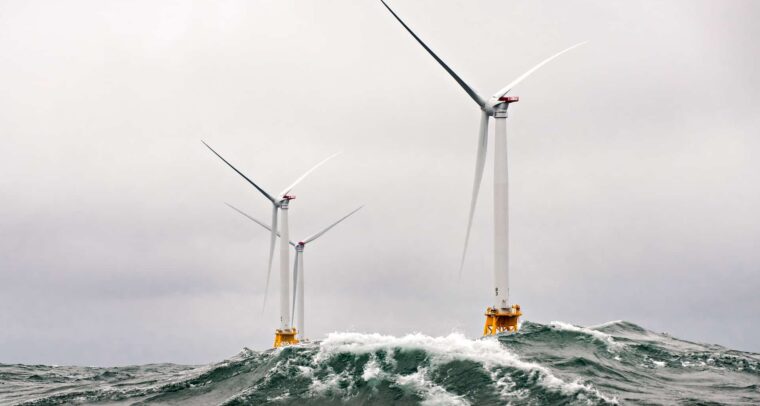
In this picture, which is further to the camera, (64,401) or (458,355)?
(64,401)

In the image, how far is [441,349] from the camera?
5931 cm

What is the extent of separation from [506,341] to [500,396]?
51.6ft

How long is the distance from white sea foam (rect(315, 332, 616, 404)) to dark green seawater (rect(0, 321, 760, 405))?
77mm

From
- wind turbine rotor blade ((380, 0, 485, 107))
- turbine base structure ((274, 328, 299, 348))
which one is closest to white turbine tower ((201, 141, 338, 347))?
turbine base structure ((274, 328, 299, 348))

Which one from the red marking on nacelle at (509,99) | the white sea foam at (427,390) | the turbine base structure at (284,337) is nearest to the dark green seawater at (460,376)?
the white sea foam at (427,390)

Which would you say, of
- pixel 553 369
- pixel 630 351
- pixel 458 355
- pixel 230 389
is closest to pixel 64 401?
pixel 230 389

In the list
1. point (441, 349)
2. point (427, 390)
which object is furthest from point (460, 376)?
point (441, 349)

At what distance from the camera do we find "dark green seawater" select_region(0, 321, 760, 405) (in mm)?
52906

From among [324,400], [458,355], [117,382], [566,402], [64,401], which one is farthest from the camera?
[117,382]

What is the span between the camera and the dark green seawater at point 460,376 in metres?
52.9

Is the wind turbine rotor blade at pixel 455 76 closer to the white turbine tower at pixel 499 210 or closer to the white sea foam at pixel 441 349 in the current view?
the white turbine tower at pixel 499 210

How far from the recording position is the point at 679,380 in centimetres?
6116

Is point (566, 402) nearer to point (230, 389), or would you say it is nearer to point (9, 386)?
point (230, 389)

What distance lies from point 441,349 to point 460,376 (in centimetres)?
450
